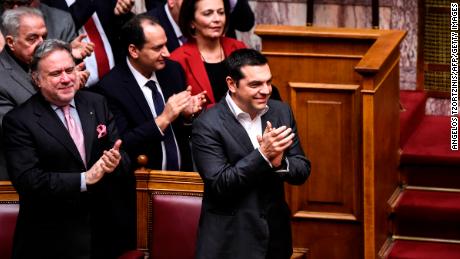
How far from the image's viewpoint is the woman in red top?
477 centimetres

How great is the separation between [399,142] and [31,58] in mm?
1652

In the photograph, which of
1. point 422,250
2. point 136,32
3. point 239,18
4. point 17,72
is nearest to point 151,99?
point 136,32

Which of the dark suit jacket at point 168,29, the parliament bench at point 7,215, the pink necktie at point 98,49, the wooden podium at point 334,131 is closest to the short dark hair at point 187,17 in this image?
the dark suit jacket at point 168,29

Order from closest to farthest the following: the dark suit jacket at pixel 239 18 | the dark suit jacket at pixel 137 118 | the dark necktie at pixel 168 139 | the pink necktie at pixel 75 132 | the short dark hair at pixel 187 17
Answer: the pink necktie at pixel 75 132
the dark suit jacket at pixel 137 118
the dark necktie at pixel 168 139
the short dark hair at pixel 187 17
the dark suit jacket at pixel 239 18

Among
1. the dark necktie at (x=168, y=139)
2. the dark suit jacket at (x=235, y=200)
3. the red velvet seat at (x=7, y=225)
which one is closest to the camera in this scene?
A: the dark suit jacket at (x=235, y=200)

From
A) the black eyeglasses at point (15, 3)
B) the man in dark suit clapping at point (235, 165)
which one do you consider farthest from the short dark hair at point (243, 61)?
the black eyeglasses at point (15, 3)

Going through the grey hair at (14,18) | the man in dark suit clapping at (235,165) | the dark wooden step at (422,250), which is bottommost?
the dark wooden step at (422,250)

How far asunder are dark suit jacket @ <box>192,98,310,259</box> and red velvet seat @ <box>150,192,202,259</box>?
385 millimetres

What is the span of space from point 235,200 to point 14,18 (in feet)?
3.64

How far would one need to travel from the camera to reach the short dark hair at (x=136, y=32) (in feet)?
15.1

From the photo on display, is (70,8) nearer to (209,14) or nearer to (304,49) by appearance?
(209,14)

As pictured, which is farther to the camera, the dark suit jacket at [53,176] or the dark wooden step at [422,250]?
the dark wooden step at [422,250]

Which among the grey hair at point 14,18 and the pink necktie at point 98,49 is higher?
the grey hair at point 14,18

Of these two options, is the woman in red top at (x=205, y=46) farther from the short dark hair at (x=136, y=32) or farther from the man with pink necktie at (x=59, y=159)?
the man with pink necktie at (x=59, y=159)
